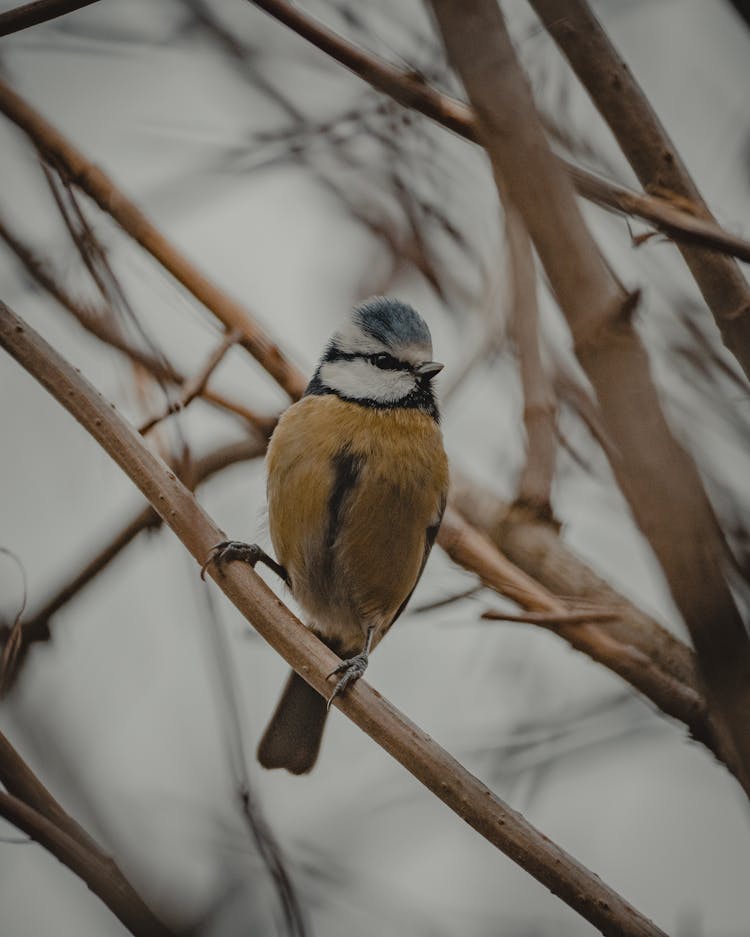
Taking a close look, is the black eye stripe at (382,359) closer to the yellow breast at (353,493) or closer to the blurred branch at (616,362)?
the yellow breast at (353,493)

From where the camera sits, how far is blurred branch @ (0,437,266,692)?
6.94 ft

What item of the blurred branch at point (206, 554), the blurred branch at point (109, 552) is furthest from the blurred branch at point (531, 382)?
the blurred branch at point (109, 552)

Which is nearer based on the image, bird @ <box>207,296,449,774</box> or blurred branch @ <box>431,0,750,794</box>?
blurred branch @ <box>431,0,750,794</box>

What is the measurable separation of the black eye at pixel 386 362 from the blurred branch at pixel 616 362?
186 centimetres

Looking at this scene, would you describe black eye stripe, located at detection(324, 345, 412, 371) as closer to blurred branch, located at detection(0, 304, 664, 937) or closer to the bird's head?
the bird's head

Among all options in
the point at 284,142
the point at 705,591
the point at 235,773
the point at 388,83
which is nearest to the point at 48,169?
the point at 284,142

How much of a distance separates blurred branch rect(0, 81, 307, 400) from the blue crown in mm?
434

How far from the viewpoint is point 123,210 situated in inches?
96.9

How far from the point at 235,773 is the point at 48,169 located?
1492 millimetres

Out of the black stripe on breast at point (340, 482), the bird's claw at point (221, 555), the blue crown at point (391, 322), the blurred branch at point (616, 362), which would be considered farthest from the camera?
the blue crown at point (391, 322)

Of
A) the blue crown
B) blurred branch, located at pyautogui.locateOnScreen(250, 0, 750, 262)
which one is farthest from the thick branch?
the blue crown

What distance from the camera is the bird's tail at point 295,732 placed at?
290cm

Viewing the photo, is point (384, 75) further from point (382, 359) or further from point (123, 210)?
point (382, 359)

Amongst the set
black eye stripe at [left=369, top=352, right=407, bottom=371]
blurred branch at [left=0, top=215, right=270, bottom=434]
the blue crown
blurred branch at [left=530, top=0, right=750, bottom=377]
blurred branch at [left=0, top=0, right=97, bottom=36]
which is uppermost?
blurred branch at [left=0, top=0, right=97, bottom=36]
